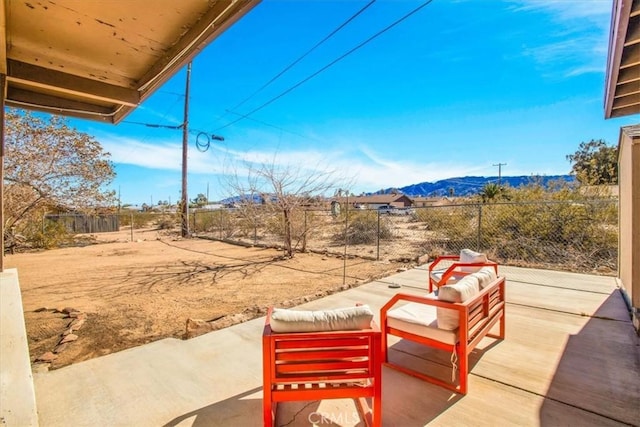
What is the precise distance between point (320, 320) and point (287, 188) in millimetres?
6852

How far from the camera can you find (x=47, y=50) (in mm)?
2525

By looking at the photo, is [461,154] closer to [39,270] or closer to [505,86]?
[505,86]

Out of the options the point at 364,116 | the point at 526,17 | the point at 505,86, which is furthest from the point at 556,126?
the point at 526,17

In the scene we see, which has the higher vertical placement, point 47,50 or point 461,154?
point 461,154

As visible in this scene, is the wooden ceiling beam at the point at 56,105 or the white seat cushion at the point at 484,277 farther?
the wooden ceiling beam at the point at 56,105

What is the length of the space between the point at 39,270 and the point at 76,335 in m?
5.44

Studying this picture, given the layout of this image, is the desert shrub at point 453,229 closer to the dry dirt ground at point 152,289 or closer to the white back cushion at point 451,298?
the dry dirt ground at point 152,289

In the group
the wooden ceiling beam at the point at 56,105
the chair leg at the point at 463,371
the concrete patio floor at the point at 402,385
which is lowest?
the concrete patio floor at the point at 402,385

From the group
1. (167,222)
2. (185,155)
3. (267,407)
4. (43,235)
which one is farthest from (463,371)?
(167,222)

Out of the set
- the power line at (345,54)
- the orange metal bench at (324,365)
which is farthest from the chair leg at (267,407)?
the power line at (345,54)

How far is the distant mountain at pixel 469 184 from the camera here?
28.8 feet

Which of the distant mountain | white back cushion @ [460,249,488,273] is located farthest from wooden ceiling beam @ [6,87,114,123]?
the distant mountain

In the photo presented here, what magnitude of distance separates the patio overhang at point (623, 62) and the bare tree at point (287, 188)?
5.96 m

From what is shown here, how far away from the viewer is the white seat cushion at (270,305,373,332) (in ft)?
5.24
